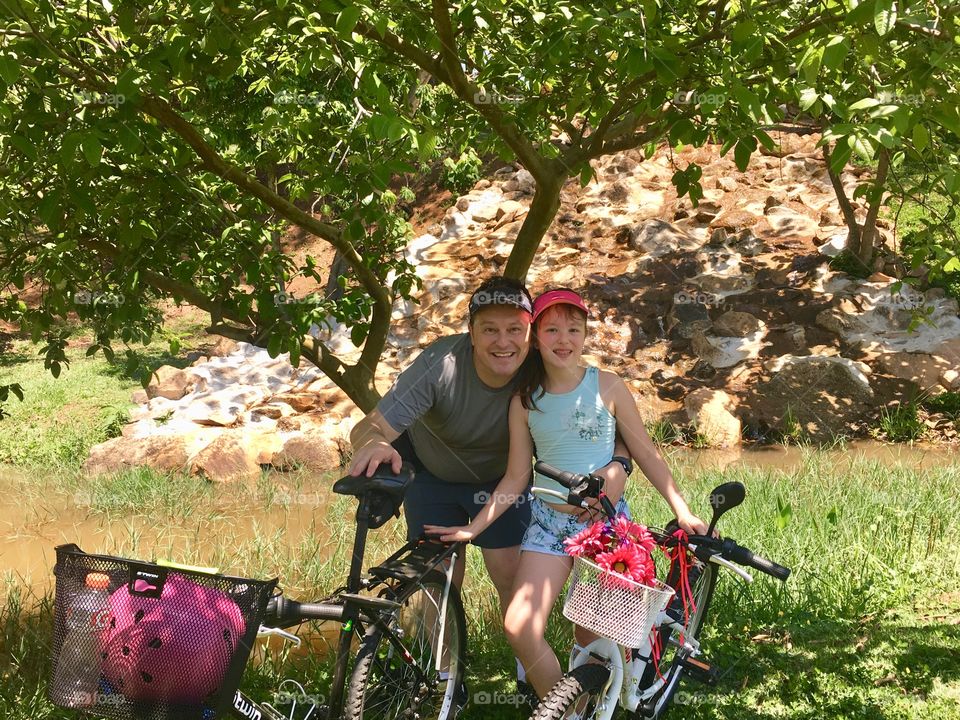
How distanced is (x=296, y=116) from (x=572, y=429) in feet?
8.83

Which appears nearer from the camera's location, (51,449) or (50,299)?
(50,299)

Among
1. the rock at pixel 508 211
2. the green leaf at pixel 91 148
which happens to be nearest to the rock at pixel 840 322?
the rock at pixel 508 211

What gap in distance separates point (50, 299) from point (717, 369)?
8900 mm

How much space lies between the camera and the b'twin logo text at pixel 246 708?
2.58 meters

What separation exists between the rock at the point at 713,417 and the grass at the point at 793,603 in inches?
123

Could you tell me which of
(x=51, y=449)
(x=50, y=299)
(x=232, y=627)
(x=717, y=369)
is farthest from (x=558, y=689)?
(x=51, y=449)

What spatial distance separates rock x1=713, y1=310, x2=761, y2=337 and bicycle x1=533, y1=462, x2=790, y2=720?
9.63 m

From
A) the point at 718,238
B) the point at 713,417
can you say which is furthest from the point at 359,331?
the point at 718,238

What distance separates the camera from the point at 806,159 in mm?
16234

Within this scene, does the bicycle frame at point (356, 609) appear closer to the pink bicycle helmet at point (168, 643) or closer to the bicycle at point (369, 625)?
the bicycle at point (369, 625)

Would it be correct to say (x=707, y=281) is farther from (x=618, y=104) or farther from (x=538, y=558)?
(x=538, y=558)

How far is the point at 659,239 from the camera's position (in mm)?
14828

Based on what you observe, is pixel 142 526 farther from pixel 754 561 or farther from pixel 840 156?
pixel 840 156

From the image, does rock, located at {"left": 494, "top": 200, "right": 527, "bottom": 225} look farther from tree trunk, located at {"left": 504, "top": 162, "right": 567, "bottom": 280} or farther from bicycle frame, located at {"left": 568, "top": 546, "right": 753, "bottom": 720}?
bicycle frame, located at {"left": 568, "top": 546, "right": 753, "bottom": 720}
